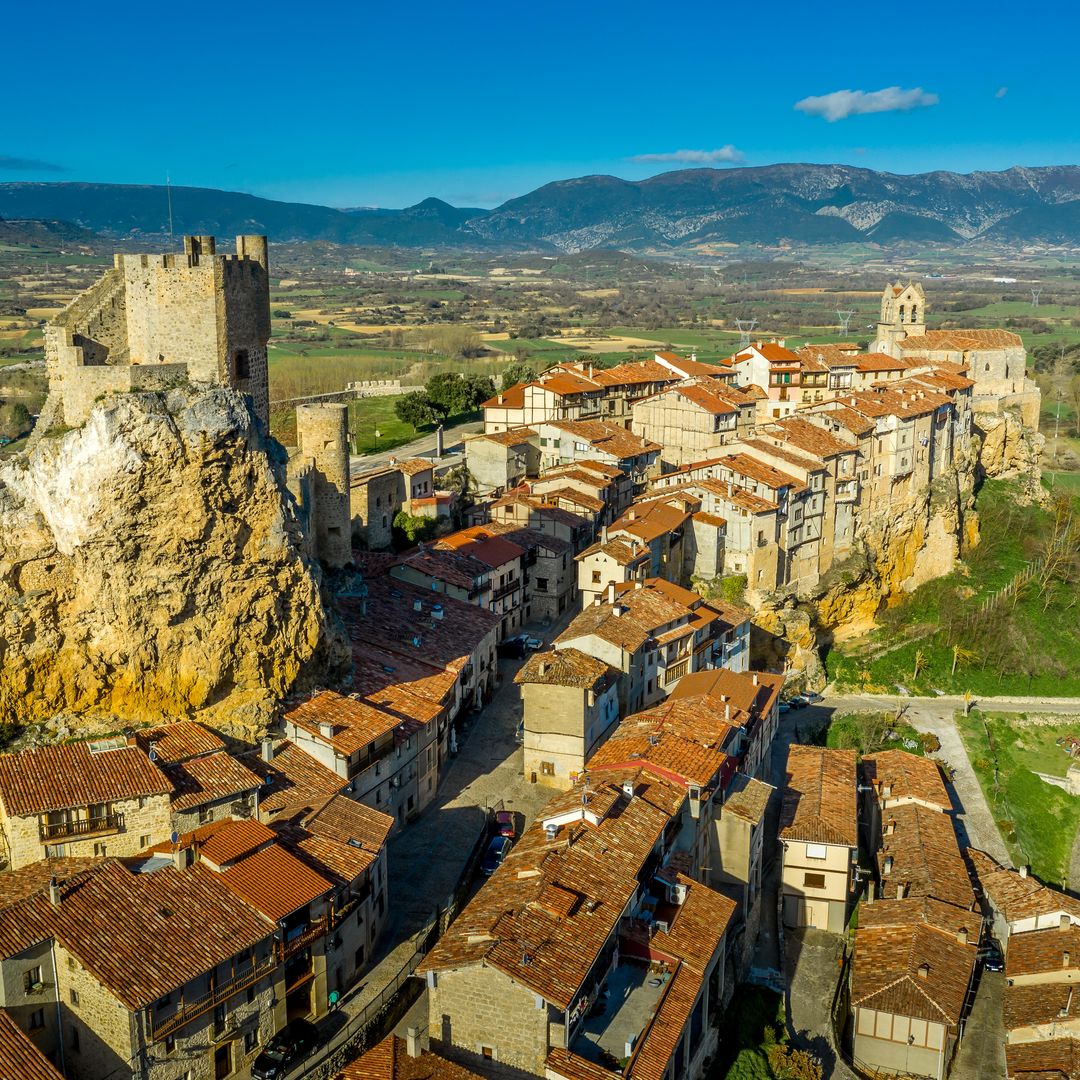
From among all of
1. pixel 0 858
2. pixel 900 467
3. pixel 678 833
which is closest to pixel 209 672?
pixel 0 858

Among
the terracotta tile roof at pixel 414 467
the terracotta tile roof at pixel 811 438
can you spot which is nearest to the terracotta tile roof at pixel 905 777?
the terracotta tile roof at pixel 811 438

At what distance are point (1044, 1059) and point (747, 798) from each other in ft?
28.2

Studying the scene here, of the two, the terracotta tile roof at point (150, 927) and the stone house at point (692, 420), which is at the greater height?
the stone house at point (692, 420)

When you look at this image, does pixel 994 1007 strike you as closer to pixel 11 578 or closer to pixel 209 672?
pixel 209 672

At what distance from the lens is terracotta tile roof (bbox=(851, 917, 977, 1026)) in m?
26.8

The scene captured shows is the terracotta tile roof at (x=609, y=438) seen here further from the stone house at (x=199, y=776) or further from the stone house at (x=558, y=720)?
the stone house at (x=199, y=776)

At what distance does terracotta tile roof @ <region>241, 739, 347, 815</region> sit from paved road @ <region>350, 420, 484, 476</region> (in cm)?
2493

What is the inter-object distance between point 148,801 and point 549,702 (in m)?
12.2

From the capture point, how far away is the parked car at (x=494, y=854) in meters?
28.5

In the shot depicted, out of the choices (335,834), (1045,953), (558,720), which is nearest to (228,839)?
(335,834)

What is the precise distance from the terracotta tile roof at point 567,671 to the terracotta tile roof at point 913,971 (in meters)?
9.59

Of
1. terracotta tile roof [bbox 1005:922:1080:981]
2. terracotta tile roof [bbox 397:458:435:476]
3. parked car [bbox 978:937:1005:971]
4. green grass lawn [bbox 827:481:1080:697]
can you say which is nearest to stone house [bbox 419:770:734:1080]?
terracotta tile roof [bbox 1005:922:1080:981]

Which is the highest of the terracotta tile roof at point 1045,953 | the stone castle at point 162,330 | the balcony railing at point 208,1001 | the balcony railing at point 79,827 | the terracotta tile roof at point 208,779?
the stone castle at point 162,330

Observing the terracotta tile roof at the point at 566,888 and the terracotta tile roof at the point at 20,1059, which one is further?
the terracotta tile roof at the point at 566,888
